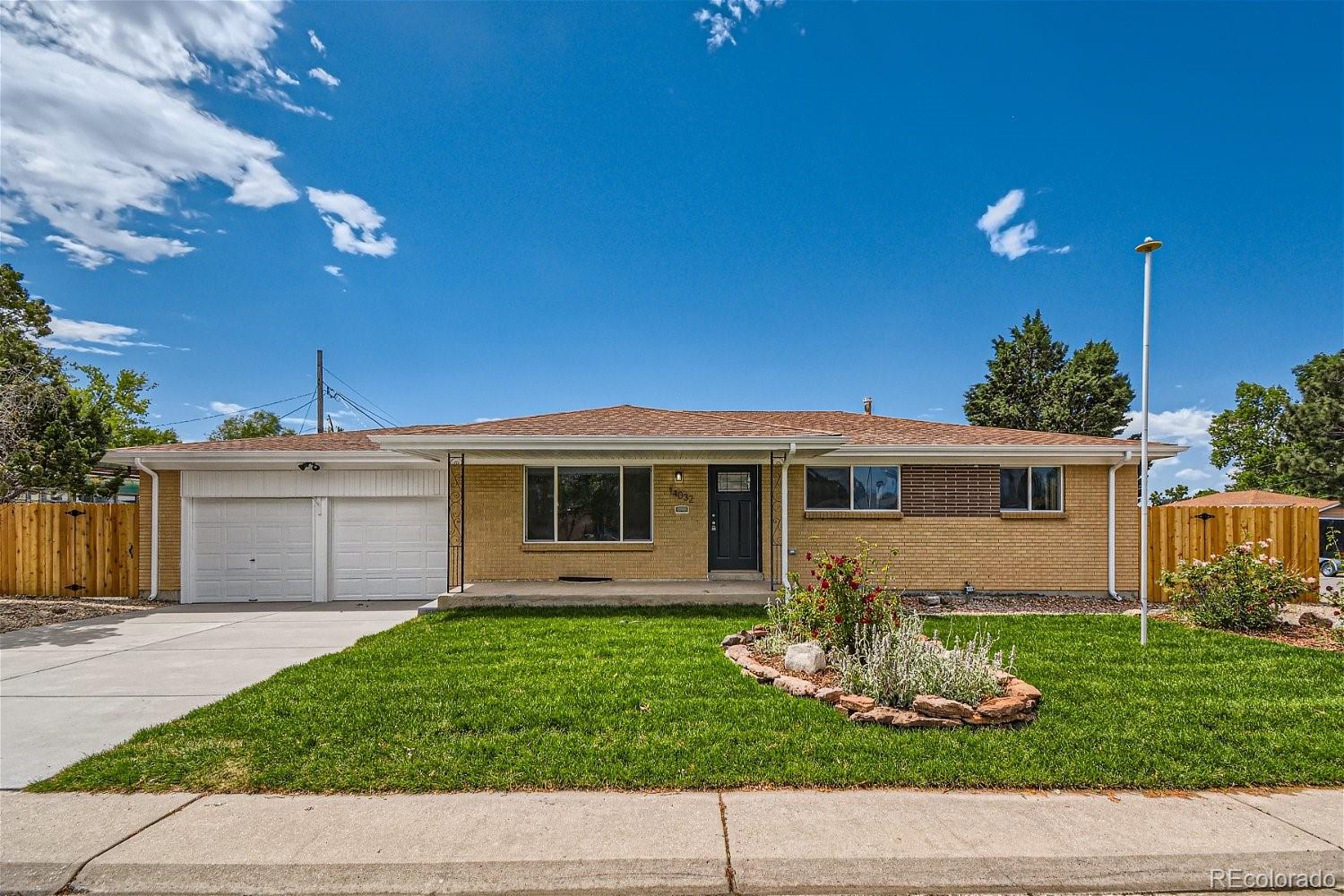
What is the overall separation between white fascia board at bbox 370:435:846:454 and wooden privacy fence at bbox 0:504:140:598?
6.51 m

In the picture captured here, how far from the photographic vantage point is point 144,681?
6.22 metres

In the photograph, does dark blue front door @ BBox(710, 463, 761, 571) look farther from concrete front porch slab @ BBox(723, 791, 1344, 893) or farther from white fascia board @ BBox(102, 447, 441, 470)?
concrete front porch slab @ BBox(723, 791, 1344, 893)

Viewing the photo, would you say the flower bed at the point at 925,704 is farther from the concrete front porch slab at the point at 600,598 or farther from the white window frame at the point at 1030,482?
the white window frame at the point at 1030,482

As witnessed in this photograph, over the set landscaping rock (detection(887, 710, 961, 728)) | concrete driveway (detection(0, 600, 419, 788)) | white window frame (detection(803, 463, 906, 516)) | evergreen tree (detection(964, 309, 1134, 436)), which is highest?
evergreen tree (detection(964, 309, 1134, 436))

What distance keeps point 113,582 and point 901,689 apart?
46.2ft

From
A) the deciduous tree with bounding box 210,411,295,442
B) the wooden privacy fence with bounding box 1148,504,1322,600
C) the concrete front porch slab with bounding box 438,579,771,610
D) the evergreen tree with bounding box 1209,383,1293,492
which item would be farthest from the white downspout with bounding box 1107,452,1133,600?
the deciduous tree with bounding box 210,411,295,442

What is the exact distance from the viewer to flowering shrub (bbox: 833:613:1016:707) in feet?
16.1

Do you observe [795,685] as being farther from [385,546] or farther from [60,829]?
[385,546]

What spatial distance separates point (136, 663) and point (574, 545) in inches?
239

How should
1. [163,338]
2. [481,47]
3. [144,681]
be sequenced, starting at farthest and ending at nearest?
[163,338] < [481,47] < [144,681]

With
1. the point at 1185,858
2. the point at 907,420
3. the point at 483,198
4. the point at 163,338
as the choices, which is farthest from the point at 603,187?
the point at 163,338

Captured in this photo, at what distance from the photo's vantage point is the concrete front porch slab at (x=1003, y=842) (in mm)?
2949

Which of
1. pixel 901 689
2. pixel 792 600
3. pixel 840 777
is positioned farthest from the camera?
pixel 792 600

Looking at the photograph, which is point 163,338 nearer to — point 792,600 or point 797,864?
point 792,600
